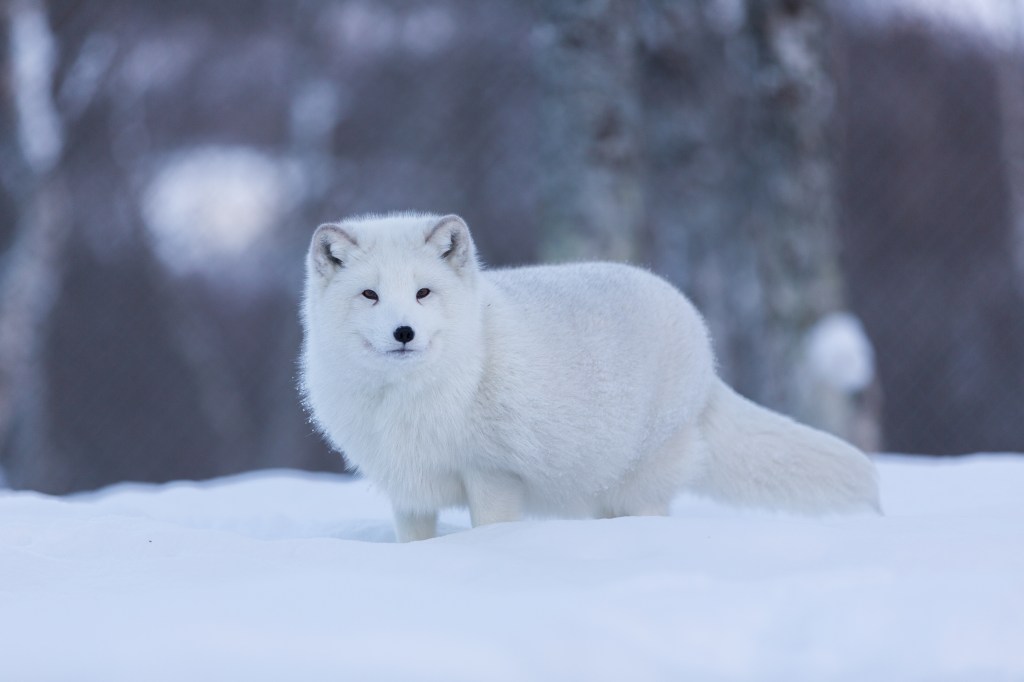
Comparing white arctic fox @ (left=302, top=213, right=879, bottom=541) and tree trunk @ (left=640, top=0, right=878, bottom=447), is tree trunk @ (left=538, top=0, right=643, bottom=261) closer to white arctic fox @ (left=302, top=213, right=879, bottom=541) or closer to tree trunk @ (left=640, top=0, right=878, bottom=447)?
tree trunk @ (left=640, top=0, right=878, bottom=447)

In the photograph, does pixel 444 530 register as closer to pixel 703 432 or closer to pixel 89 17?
pixel 703 432

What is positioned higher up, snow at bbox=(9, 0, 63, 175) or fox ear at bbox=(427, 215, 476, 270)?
snow at bbox=(9, 0, 63, 175)

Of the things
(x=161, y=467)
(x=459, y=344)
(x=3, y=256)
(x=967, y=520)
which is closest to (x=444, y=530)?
(x=459, y=344)

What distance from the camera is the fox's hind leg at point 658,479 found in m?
2.37

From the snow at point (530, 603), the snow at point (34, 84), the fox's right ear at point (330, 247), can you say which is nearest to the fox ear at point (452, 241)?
the fox's right ear at point (330, 247)

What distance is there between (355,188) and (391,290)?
180 inches

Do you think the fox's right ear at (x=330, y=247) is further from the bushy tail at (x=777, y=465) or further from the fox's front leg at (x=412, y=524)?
the bushy tail at (x=777, y=465)

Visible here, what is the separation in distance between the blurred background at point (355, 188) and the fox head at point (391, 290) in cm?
291

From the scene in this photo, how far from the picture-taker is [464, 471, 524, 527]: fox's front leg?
2096mm

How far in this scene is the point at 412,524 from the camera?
2.21m

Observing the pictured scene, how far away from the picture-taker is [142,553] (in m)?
1.73

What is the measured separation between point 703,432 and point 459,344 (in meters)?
0.72

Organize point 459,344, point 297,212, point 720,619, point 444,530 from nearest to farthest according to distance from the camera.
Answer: point 720,619 < point 459,344 < point 444,530 < point 297,212

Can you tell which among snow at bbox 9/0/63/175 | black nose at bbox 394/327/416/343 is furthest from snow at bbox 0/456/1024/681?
snow at bbox 9/0/63/175
